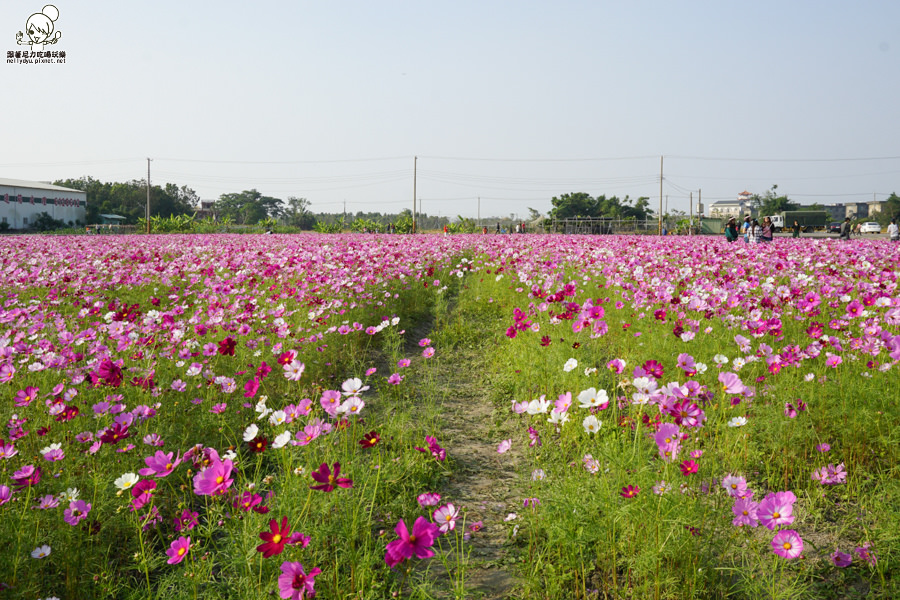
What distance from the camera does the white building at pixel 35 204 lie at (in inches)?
1962

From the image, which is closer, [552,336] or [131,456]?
[131,456]

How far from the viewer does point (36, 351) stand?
2811mm

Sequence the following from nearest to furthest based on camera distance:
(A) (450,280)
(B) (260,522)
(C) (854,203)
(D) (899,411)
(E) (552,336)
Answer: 1. (B) (260,522)
2. (D) (899,411)
3. (E) (552,336)
4. (A) (450,280)
5. (C) (854,203)

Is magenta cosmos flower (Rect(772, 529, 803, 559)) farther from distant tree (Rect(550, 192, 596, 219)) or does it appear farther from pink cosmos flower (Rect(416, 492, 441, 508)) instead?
distant tree (Rect(550, 192, 596, 219))

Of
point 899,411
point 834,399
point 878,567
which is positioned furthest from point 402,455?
point 899,411

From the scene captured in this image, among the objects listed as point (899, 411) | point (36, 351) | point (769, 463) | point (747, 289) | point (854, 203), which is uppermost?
point (854, 203)

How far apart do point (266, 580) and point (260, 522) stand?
0.73 ft

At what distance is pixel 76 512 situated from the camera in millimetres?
1748

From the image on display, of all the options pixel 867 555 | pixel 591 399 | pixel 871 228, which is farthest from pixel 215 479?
pixel 871 228

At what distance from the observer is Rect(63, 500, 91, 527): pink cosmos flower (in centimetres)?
169

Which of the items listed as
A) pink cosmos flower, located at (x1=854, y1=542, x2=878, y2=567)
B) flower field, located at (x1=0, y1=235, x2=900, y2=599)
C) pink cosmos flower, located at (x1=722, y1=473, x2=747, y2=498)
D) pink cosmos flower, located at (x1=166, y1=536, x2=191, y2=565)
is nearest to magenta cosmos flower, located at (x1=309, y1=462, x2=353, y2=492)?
flower field, located at (x1=0, y1=235, x2=900, y2=599)

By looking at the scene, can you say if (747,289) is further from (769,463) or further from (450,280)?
(450,280)

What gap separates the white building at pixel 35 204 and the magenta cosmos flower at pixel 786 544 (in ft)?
199

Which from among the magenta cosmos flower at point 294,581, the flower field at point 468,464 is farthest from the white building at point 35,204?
the magenta cosmos flower at point 294,581
